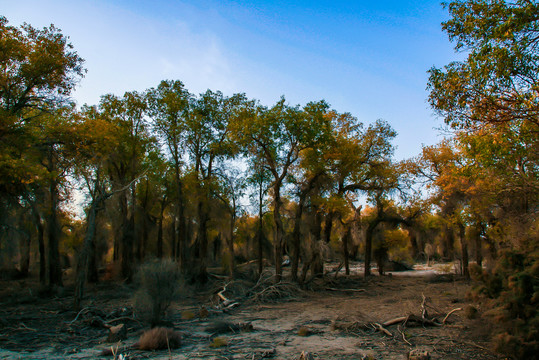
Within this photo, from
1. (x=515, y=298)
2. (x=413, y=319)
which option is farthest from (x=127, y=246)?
(x=515, y=298)

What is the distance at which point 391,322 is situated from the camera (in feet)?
32.5

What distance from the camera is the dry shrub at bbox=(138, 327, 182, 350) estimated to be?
811 cm

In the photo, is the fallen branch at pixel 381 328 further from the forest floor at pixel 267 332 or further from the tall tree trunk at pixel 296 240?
the tall tree trunk at pixel 296 240

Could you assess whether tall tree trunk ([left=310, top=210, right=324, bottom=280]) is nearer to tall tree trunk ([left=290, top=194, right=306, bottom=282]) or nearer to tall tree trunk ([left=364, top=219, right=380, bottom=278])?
tall tree trunk ([left=290, top=194, right=306, bottom=282])

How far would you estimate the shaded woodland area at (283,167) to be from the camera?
8.38 m

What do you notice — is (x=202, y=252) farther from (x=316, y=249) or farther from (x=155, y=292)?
(x=155, y=292)

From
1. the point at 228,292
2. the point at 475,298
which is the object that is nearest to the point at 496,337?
the point at 475,298

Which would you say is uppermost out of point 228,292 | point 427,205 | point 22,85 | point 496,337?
point 22,85

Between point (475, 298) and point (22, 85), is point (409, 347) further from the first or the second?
point (22, 85)

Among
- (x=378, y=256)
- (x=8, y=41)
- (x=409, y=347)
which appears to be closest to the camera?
(x=409, y=347)

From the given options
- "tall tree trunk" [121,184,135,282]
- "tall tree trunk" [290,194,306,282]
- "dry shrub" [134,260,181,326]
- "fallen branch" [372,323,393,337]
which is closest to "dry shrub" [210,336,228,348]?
"dry shrub" [134,260,181,326]

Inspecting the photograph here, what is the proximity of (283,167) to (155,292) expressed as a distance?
522 inches

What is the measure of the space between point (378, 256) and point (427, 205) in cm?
734

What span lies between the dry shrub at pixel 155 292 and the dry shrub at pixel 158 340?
6.13ft
